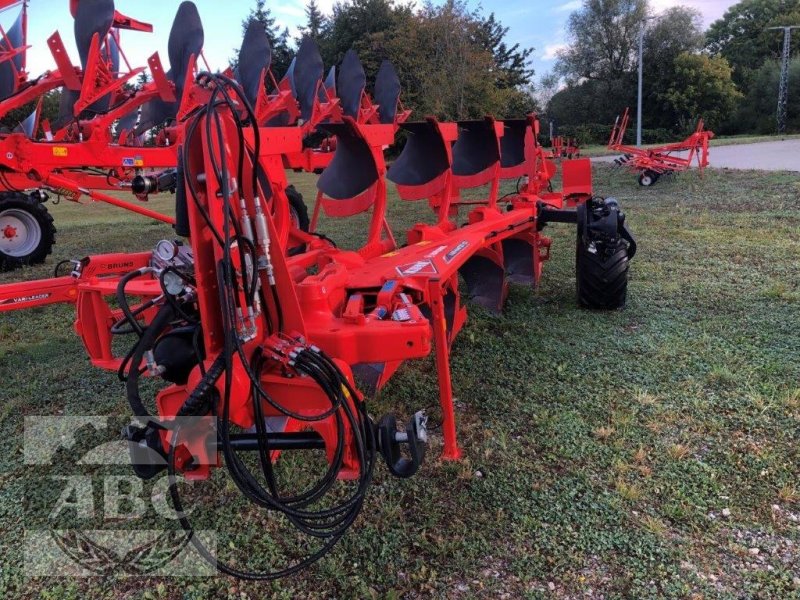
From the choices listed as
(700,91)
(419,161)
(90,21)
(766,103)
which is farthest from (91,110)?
(766,103)

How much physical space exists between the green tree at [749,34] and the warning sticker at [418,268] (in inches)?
1974

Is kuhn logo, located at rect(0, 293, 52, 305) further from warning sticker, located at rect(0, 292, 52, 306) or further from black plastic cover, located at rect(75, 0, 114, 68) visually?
black plastic cover, located at rect(75, 0, 114, 68)

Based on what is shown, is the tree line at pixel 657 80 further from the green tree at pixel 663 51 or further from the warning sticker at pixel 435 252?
the warning sticker at pixel 435 252

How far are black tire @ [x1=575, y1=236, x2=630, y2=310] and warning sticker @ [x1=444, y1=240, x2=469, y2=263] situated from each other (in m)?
1.39

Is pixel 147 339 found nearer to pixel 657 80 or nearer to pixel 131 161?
pixel 131 161

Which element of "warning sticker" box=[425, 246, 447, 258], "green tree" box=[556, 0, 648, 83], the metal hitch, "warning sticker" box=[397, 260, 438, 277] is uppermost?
"green tree" box=[556, 0, 648, 83]

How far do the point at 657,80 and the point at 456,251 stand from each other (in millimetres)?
43907

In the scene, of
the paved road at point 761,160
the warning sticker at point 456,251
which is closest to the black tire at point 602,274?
the warning sticker at point 456,251

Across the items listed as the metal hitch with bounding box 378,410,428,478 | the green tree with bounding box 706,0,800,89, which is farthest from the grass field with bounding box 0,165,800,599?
the green tree with bounding box 706,0,800,89

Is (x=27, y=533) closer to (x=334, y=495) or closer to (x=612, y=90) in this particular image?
(x=334, y=495)

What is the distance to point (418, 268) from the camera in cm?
302

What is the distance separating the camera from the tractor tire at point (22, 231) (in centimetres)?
741

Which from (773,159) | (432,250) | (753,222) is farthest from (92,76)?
(773,159)

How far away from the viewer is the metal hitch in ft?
6.93
